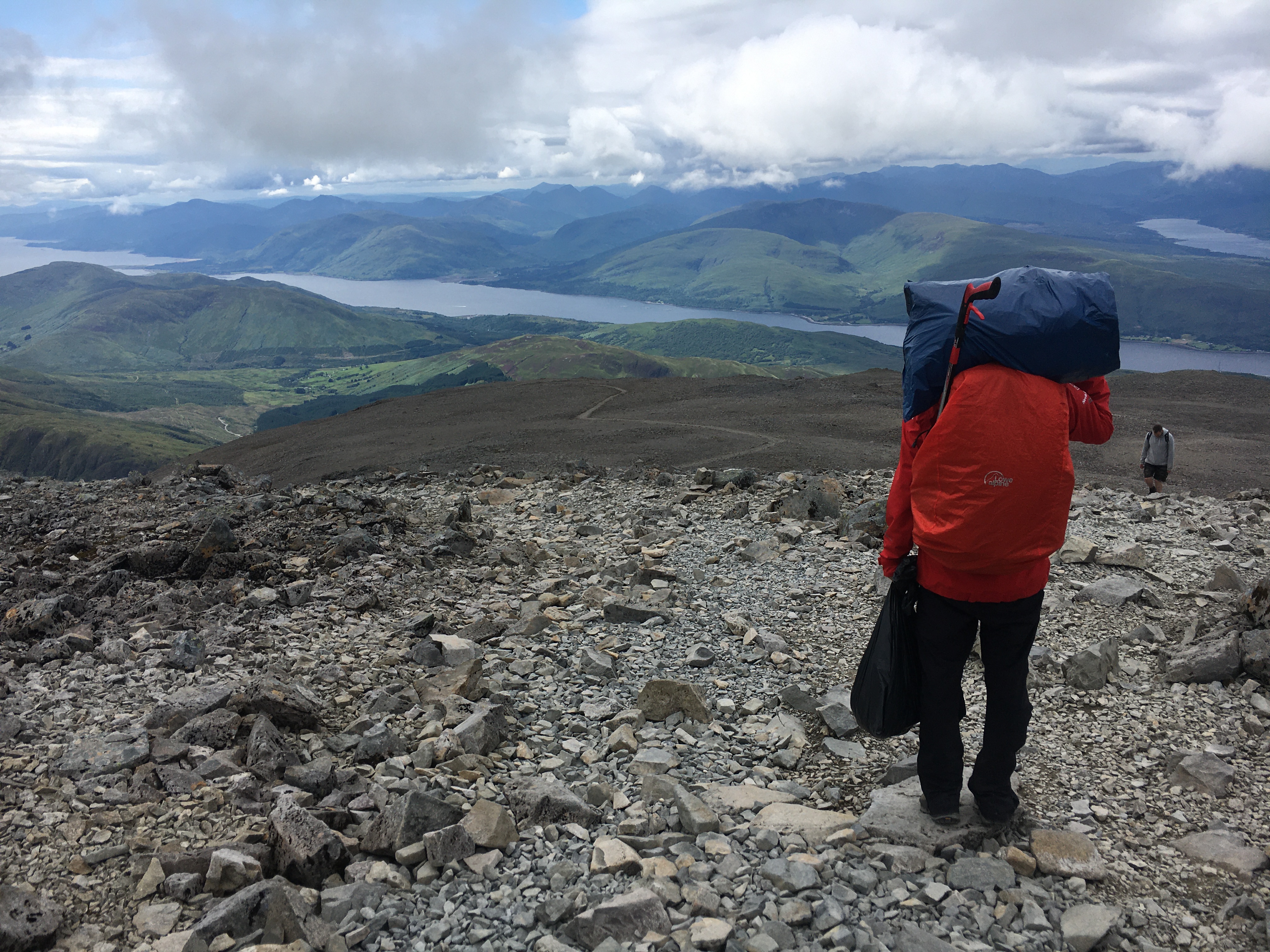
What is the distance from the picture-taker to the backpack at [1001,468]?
3729 mm

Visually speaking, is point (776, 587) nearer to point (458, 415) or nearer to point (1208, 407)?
point (458, 415)

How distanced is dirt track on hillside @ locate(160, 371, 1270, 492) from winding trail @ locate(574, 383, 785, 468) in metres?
0.09

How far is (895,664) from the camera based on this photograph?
438 cm

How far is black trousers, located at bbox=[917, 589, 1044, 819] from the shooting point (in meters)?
4.14

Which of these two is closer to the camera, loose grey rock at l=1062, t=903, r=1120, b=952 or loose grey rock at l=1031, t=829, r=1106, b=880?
loose grey rock at l=1062, t=903, r=1120, b=952

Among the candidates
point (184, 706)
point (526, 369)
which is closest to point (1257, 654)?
point (184, 706)

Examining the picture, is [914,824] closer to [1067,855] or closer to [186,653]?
[1067,855]

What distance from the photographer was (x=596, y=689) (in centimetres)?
653

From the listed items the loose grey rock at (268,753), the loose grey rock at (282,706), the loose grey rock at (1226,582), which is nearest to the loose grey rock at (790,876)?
the loose grey rock at (268,753)

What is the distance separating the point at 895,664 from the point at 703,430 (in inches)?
862

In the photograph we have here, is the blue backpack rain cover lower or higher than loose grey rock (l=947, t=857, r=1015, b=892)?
higher

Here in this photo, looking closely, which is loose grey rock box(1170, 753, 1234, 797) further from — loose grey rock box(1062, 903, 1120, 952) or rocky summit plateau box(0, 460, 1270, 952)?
loose grey rock box(1062, 903, 1120, 952)

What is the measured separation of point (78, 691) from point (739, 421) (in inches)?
921

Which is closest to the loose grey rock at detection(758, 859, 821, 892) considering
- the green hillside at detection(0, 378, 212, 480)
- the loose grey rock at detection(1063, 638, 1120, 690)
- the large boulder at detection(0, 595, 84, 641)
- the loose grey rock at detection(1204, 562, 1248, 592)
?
the loose grey rock at detection(1063, 638, 1120, 690)
